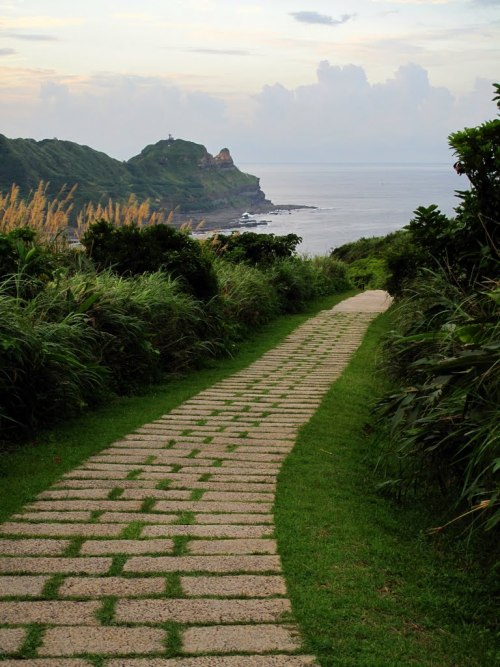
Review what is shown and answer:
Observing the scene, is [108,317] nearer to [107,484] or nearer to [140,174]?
[107,484]

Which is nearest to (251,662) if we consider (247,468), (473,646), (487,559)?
(473,646)

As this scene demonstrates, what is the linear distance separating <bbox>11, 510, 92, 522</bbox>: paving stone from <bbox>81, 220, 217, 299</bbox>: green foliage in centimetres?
588

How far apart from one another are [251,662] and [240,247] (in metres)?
Result: 12.5

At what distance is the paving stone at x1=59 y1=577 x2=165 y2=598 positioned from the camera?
10.2 feet

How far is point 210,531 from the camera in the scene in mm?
3762

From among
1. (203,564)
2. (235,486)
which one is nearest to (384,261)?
(235,486)

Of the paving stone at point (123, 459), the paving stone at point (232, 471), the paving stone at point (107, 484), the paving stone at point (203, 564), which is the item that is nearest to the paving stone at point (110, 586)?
the paving stone at point (203, 564)

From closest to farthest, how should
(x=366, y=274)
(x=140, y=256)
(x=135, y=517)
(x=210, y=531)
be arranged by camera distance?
(x=210, y=531) → (x=135, y=517) → (x=140, y=256) → (x=366, y=274)

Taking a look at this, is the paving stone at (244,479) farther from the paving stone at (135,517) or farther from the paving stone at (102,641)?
the paving stone at (102,641)

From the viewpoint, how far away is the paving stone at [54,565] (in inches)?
130

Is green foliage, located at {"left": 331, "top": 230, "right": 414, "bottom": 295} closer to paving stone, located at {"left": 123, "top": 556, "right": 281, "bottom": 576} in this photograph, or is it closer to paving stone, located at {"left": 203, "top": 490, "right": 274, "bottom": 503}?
paving stone, located at {"left": 203, "top": 490, "right": 274, "bottom": 503}

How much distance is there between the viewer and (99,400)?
6613mm

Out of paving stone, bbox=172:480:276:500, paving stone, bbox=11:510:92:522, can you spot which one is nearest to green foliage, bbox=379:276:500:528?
paving stone, bbox=172:480:276:500

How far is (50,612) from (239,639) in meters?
0.71
